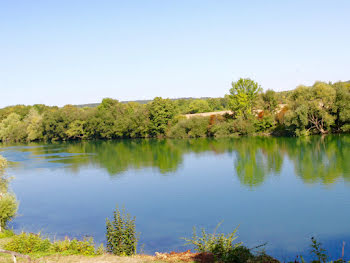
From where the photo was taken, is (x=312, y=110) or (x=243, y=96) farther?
(x=243, y=96)

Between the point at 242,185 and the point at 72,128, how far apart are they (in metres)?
65.6

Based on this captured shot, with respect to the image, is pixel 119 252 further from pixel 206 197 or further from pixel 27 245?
pixel 206 197

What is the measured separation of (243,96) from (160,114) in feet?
58.7

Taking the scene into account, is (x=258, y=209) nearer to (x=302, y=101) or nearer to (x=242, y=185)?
(x=242, y=185)

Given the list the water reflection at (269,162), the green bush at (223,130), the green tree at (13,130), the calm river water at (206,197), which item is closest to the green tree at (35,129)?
the green tree at (13,130)

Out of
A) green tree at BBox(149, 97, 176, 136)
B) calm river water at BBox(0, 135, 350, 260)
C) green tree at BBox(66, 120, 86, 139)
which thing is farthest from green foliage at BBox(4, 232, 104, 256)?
green tree at BBox(66, 120, 86, 139)

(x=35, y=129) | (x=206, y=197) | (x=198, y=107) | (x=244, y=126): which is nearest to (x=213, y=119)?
(x=244, y=126)

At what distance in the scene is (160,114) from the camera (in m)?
70.4

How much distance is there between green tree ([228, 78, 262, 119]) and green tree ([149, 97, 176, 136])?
1332cm

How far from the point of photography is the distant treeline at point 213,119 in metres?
49.4

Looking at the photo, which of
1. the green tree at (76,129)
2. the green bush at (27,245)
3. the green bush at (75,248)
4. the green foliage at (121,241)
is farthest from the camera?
the green tree at (76,129)

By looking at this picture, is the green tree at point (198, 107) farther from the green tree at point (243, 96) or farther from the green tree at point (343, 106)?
the green tree at point (343, 106)

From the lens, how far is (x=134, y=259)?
10.1 meters

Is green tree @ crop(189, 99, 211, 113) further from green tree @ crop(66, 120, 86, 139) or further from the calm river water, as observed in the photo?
the calm river water
